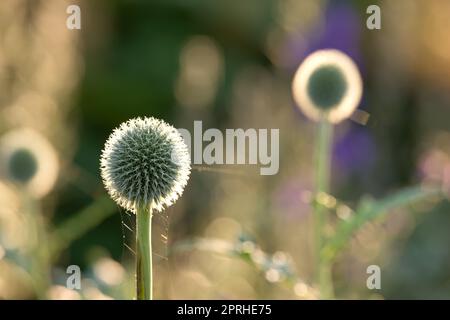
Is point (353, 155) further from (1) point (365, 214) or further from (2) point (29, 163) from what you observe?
(1) point (365, 214)

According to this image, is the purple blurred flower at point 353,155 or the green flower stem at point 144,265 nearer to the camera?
the green flower stem at point 144,265

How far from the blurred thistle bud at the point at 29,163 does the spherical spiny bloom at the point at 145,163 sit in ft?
2.72

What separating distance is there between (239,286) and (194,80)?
2.08 feet

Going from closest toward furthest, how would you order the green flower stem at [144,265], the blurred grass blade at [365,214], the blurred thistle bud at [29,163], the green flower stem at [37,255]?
1. the green flower stem at [144,265]
2. the blurred grass blade at [365,214]
3. the green flower stem at [37,255]
4. the blurred thistle bud at [29,163]

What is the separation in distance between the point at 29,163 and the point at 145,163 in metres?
0.97

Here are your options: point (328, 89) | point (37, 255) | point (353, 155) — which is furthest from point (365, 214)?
point (353, 155)

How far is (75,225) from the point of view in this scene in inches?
67.1

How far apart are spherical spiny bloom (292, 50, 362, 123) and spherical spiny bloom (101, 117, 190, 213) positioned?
27.1 inches

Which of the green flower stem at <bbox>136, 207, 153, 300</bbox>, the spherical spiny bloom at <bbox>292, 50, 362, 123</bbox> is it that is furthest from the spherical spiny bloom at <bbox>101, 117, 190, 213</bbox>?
the spherical spiny bloom at <bbox>292, 50, 362, 123</bbox>

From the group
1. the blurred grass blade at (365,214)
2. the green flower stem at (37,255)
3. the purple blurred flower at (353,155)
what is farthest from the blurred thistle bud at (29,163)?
the purple blurred flower at (353,155)

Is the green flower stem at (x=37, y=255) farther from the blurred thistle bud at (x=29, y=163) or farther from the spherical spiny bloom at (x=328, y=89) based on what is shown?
the spherical spiny bloom at (x=328, y=89)

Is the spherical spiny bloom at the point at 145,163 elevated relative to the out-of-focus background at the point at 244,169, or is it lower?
lower

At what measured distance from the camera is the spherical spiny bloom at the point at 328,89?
5.40ft

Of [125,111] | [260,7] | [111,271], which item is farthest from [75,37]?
[260,7]
